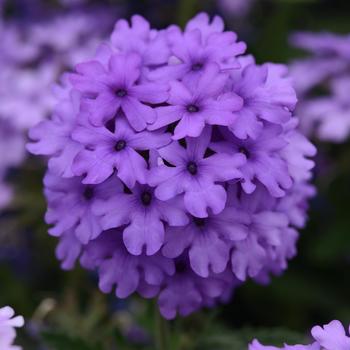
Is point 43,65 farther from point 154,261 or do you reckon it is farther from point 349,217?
point 154,261

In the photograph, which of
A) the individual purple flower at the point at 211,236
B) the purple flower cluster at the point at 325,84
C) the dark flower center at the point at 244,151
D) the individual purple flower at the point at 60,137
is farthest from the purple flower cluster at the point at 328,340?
the purple flower cluster at the point at 325,84

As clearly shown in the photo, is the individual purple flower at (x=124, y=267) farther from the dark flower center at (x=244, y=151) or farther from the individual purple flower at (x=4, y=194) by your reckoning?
the individual purple flower at (x=4, y=194)

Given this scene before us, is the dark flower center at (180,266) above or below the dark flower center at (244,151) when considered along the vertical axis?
below

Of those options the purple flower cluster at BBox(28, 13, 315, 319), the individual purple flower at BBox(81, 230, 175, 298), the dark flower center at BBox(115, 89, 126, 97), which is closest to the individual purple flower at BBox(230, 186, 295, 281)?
the purple flower cluster at BBox(28, 13, 315, 319)

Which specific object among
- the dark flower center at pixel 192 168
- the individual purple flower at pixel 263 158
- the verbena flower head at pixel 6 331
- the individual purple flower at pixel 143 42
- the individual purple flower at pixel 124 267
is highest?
the individual purple flower at pixel 143 42

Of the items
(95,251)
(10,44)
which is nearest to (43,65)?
(10,44)

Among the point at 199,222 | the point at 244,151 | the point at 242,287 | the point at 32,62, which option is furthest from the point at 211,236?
the point at 32,62

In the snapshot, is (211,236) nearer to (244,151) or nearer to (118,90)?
(244,151)
